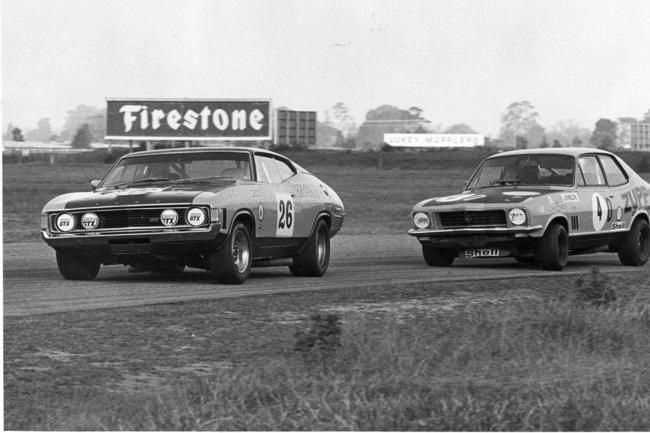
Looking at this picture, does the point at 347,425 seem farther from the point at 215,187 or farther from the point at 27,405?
the point at 215,187

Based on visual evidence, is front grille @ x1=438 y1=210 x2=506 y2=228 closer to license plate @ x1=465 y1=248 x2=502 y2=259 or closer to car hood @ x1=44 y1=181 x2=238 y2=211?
license plate @ x1=465 y1=248 x2=502 y2=259

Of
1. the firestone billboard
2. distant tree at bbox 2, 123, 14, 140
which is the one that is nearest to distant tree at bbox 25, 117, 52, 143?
distant tree at bbox 2, 123, 14, 140

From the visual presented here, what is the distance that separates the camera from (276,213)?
12570 mm

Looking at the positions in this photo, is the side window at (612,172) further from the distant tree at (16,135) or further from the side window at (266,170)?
the distant tree at (16,135)

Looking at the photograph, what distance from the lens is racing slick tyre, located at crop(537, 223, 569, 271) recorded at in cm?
1424

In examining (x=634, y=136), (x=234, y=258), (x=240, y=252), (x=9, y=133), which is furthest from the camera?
(x=634, y=136)

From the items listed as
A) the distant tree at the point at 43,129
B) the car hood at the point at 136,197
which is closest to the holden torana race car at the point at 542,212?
the car hood at the point at 136,197

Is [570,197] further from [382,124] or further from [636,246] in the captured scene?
[382,124]

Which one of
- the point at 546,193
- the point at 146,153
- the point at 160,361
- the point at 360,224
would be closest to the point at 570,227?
the point at 546,193

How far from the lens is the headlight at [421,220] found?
14.7 m

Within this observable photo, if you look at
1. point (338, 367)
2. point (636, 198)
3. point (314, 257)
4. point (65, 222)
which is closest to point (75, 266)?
point (65, 222)

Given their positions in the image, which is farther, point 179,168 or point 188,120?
point 188,120

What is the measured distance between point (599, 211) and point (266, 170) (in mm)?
4534

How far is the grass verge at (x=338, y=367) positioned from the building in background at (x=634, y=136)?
152 ft
